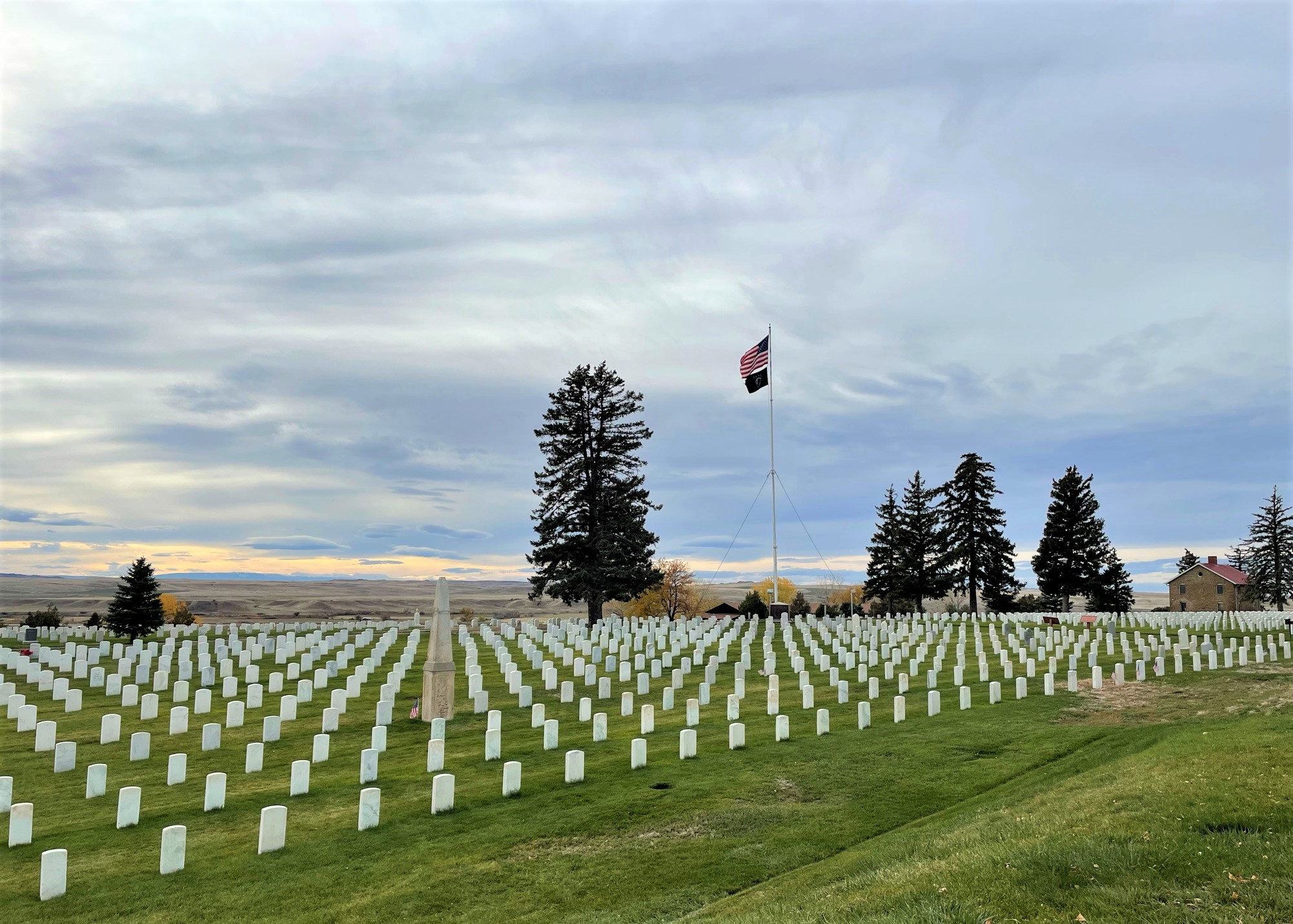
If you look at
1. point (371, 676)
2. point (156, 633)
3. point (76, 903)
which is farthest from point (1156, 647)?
point (156, 633)

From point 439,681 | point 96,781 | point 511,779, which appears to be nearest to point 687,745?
point 511,779

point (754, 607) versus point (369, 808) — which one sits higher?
point (754, 607)

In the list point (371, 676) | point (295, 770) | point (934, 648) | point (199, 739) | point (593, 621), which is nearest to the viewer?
point (295, 770)

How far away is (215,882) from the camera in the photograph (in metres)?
9.19

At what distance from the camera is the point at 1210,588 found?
7656 cm

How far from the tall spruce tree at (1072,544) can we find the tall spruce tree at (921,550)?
6.84 m

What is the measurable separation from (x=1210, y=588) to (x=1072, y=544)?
26.5 m

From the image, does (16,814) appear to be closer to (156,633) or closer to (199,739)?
(199,739)

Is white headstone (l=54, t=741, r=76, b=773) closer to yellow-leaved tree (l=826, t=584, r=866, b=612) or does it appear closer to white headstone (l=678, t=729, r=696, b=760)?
white headstone (l=678, t=729, r=696, b=760)

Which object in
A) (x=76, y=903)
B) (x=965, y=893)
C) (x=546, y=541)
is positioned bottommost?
(x=76, y=903)

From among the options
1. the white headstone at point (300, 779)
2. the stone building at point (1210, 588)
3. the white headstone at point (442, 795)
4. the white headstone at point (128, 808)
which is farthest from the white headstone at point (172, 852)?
the stone building at point (1210, 588)

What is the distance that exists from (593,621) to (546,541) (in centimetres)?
517

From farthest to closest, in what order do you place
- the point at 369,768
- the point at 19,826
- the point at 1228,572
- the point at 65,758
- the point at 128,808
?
the point at 1228,572
the point at 65,758
the point at 369,768
the point at 128,808
the point at 19,826

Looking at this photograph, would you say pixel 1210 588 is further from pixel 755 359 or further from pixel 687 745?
pixel 687 745
